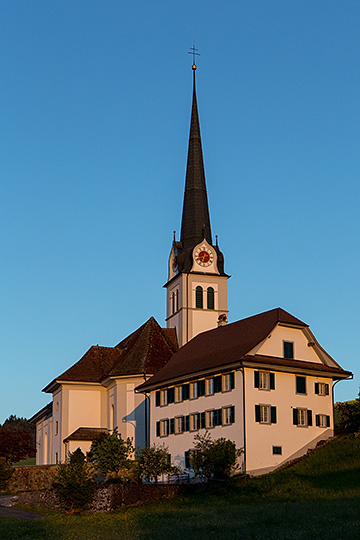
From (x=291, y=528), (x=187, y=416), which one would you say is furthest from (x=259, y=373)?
(x=291, y=528)

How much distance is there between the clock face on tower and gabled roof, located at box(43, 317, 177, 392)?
7.41 m

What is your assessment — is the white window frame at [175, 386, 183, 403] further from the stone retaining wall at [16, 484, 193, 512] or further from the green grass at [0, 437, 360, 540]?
the stone retaining wall at [16, 484, 193, 512]

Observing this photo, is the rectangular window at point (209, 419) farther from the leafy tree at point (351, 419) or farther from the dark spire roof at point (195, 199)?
the dark spire roof at point (195, 199)

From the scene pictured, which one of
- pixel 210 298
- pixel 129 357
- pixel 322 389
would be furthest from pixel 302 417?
pixel 210 298

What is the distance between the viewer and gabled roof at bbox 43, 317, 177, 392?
6644 cm

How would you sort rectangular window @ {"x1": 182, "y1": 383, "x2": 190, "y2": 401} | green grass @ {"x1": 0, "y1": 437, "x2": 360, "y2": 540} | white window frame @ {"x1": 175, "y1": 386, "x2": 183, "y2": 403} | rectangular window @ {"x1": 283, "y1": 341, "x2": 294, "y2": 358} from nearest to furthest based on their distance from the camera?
green grass @ {"x1": 0, "y1": 437, "x2": 360, "y2": 540}, rectangular window @ {"x1": 283, "y1": 341, "x2": 294, "y2": 358}, rectangular window @ {"x1": 182, "y1": 383, "x2": 190, "y2": 401}, white window frame @ {"x1": 175, "y1": 386, "x2": 183, "y2": 403}

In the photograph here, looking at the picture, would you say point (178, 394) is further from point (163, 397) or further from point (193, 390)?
point (163, 397)

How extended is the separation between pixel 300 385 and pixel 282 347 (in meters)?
2.65

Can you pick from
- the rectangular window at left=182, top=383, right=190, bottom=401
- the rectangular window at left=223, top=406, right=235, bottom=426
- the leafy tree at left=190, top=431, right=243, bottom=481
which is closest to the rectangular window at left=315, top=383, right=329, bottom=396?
the rectangular window at left=223, top=406, right=235, bottom=426

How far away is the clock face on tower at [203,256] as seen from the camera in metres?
77.9

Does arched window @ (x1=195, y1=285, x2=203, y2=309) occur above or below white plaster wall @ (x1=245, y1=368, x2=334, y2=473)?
above

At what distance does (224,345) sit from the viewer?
179 ft

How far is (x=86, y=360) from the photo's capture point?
74.2 metres

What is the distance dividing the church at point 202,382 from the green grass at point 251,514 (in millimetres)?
3857
